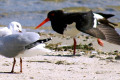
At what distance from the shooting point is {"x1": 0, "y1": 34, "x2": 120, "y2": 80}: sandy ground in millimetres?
6262

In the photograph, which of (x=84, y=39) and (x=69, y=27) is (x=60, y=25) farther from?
(x=84, y=39)

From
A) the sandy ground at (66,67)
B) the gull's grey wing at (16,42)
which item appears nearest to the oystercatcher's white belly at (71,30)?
the sandy ground at (66,67)

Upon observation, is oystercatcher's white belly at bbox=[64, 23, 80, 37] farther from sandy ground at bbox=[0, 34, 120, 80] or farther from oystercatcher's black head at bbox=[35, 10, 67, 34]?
sandy ground at bbox=[0, 34, 120, 80]

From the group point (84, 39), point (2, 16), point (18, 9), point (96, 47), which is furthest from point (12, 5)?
point (96, 47)

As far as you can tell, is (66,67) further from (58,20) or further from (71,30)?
(58,20)

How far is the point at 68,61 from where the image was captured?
7711mm

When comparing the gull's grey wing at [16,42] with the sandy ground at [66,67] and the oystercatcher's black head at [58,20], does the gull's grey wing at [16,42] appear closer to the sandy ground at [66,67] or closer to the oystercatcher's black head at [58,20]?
the sandy ground at [66,67]

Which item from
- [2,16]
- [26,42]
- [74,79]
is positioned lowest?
[74,79]

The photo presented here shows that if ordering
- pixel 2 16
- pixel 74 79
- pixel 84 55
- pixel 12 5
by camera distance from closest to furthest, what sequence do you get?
pixel 74 79 < pixel 84 55 < pixel 2 16 < pixel 12 5

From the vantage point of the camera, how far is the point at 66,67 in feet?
23.4

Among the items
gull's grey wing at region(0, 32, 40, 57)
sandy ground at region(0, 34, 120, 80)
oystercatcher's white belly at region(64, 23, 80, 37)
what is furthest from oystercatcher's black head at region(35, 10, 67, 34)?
gull's grey wing at region(0, 32, 40, 57)

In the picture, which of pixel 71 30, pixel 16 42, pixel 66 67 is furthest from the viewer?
pixel 71 30

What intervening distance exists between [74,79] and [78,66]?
3.66 ft

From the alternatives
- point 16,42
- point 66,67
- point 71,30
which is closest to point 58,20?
point 71,30
